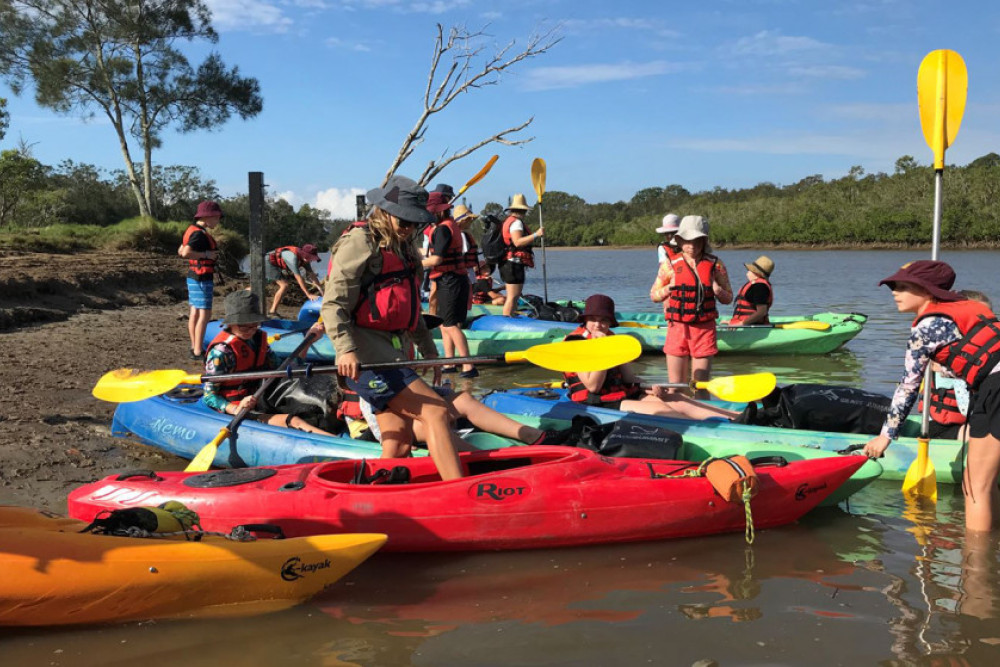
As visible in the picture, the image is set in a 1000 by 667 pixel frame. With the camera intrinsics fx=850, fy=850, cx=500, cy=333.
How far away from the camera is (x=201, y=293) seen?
8133mm

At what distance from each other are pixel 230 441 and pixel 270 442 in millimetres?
257

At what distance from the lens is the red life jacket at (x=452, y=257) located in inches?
302

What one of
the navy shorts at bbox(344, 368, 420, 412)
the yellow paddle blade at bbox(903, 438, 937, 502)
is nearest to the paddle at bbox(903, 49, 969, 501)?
the yellow paddle blade at bbox(903, 438, 937, 502)

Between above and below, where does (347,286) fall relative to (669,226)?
below

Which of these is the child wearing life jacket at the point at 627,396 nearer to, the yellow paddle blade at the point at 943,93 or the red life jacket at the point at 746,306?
the yellow paddle blade at the point at 943,93

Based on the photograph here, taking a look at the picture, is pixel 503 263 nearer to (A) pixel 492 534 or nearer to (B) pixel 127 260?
(A) pixel 492 534

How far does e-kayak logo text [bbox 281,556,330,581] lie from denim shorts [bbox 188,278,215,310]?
540 centimetres

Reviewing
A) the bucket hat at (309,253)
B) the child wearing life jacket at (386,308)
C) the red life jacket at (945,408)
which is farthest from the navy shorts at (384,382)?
the bucket hat at (309,253)

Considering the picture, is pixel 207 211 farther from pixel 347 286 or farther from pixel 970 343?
pixel 970 343

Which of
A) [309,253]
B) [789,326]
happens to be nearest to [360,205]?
[309,253]

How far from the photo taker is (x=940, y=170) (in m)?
4.82

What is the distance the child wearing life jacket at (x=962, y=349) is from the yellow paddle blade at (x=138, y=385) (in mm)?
3630

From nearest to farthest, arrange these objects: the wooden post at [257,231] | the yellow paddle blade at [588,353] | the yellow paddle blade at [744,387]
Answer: the yellow paddle blade at [588,353]
the yellow paddle blade at [744,387]
the wooden post at [257,231]

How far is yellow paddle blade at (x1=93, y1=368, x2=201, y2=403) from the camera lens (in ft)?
15.7
